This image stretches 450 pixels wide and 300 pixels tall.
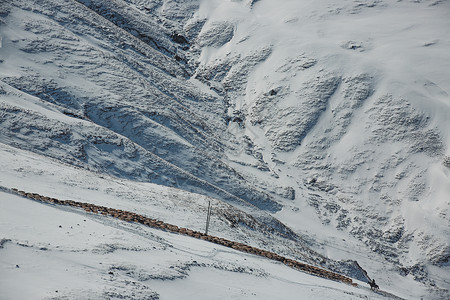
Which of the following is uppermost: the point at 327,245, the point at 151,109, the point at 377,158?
the point at 151,109

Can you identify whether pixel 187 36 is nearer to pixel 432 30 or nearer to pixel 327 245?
pixel 432 30

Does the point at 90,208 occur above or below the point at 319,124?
above

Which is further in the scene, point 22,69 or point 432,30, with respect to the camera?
point 432,30

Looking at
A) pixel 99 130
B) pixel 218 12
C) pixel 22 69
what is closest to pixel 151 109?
pixel 99 130

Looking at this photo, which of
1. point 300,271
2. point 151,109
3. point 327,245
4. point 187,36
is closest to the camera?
point 300,271

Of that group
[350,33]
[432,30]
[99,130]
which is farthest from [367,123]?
[99,130]

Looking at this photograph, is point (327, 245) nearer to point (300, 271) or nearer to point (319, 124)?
point (319, 124)

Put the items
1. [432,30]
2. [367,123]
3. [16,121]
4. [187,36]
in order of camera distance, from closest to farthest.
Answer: [16,121]
[367,123]
[432,30]
[187,36]
